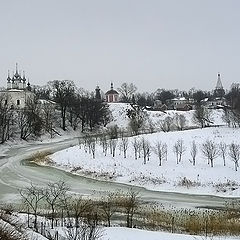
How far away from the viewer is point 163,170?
30.7 m

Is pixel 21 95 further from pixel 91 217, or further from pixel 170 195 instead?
pixel 91 217

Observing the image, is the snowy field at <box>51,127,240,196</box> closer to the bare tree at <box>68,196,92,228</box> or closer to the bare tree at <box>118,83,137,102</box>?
the bare tree at <box>68,196,92,228</box>

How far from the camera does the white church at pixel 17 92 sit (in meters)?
76.1

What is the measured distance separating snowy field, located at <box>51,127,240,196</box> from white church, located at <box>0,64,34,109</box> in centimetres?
3705

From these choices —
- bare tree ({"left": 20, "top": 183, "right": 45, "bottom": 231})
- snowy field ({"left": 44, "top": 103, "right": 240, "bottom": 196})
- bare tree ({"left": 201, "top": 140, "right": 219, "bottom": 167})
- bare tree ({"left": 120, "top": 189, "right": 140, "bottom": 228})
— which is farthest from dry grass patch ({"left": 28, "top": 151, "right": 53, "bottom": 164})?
bare tree ({"left": 120, "top": 189, "right": 140, "bottom": 228})

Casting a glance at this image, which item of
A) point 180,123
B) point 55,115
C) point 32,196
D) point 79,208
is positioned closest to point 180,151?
point 32,196

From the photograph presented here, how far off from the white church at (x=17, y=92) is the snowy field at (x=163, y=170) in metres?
37.0

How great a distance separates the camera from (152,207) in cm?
2327

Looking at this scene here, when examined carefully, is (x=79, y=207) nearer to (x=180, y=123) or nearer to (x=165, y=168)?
(x=165, y=168)

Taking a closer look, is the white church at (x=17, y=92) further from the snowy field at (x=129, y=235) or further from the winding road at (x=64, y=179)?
the snowy field at (x=129, y=235)

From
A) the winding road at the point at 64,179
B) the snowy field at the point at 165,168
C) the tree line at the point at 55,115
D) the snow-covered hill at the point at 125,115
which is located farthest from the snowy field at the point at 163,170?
the snow-covered hill at the point at 125,115

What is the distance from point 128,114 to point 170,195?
5698 centimetres

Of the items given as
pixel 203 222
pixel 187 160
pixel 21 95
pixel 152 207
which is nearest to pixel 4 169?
pixel 187 160

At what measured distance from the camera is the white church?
76081mm
